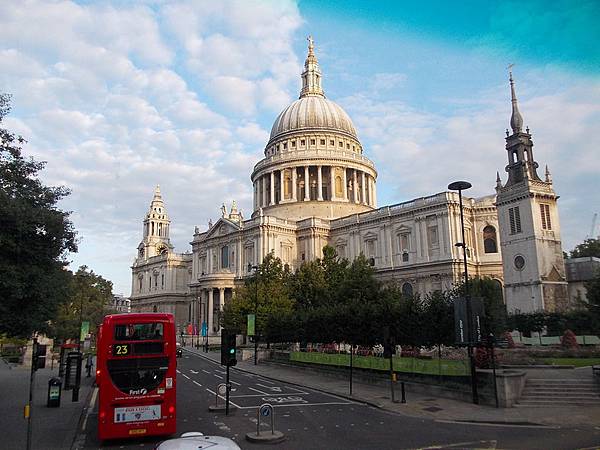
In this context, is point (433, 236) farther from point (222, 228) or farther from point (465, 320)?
point (465, 320)

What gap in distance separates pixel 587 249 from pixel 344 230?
115 feet

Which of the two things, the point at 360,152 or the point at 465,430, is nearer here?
the point at 465,430

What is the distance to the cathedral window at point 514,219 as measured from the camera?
52969mm

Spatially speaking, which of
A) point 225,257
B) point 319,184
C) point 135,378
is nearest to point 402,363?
point 135,378

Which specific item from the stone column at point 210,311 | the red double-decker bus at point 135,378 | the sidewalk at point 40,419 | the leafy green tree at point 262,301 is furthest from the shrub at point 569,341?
the stone column at point 210,311

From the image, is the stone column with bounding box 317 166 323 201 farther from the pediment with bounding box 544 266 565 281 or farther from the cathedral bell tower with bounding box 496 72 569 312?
the pediment with bounding box 544 266 565 281

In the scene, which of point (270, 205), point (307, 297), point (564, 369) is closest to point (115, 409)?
point (564, 369)

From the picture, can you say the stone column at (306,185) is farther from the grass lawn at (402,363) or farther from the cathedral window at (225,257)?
the grass lawn at (402,363)

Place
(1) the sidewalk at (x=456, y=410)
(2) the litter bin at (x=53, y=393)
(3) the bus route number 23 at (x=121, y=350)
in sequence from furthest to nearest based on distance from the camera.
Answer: (2) the litter bin at (x=53, y=393) < (1) the sidewalk at (x=456, y=410) < (3) the bus route number 23 at (x=121, y=350)

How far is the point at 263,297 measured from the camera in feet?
178

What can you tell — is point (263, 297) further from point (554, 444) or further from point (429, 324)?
point (554, 444)

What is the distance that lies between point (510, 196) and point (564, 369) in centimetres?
2880

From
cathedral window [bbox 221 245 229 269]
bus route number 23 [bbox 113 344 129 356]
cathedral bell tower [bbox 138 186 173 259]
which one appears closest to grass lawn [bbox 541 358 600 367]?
bus route number 23 [bbox 113 344 129 356]

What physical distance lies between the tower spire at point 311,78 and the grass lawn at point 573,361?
3224 inches
